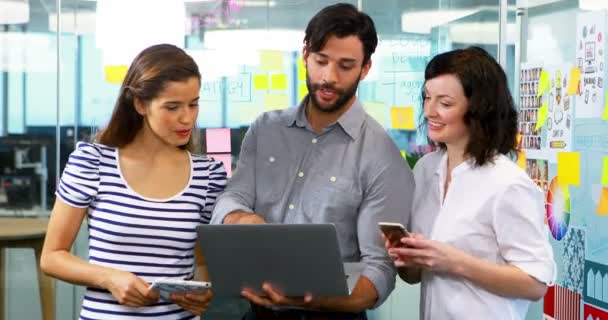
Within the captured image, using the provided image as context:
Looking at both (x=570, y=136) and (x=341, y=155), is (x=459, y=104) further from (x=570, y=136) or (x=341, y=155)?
(x=570, y=136)

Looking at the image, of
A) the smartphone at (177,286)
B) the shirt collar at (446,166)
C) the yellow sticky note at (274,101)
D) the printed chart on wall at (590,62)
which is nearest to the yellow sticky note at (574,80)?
the printed chart on wall at (590,62)

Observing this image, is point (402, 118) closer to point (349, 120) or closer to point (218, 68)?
point (218, 68)

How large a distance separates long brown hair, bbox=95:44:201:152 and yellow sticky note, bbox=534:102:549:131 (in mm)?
2506

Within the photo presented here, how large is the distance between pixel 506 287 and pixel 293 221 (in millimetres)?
534

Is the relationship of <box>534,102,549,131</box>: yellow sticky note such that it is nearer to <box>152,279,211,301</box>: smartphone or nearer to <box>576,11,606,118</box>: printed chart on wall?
<box>576,11,606,118</box>: printed chart on wall

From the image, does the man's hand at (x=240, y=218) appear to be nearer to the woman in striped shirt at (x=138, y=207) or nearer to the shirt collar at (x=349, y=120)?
the woman in striped shirt at (x=138, y=207)

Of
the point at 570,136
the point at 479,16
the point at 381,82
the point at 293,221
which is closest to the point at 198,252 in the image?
the point at 293,221

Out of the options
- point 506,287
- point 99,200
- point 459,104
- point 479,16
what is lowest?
point 506,287

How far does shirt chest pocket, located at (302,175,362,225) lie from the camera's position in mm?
2285

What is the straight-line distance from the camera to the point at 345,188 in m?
2.29

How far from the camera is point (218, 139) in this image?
196 inches

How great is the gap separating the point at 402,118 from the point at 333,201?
2.83 meters

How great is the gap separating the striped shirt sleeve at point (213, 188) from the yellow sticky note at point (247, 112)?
A: 262 centimetres

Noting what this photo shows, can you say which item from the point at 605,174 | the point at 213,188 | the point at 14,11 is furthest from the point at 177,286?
the point at 14,11
